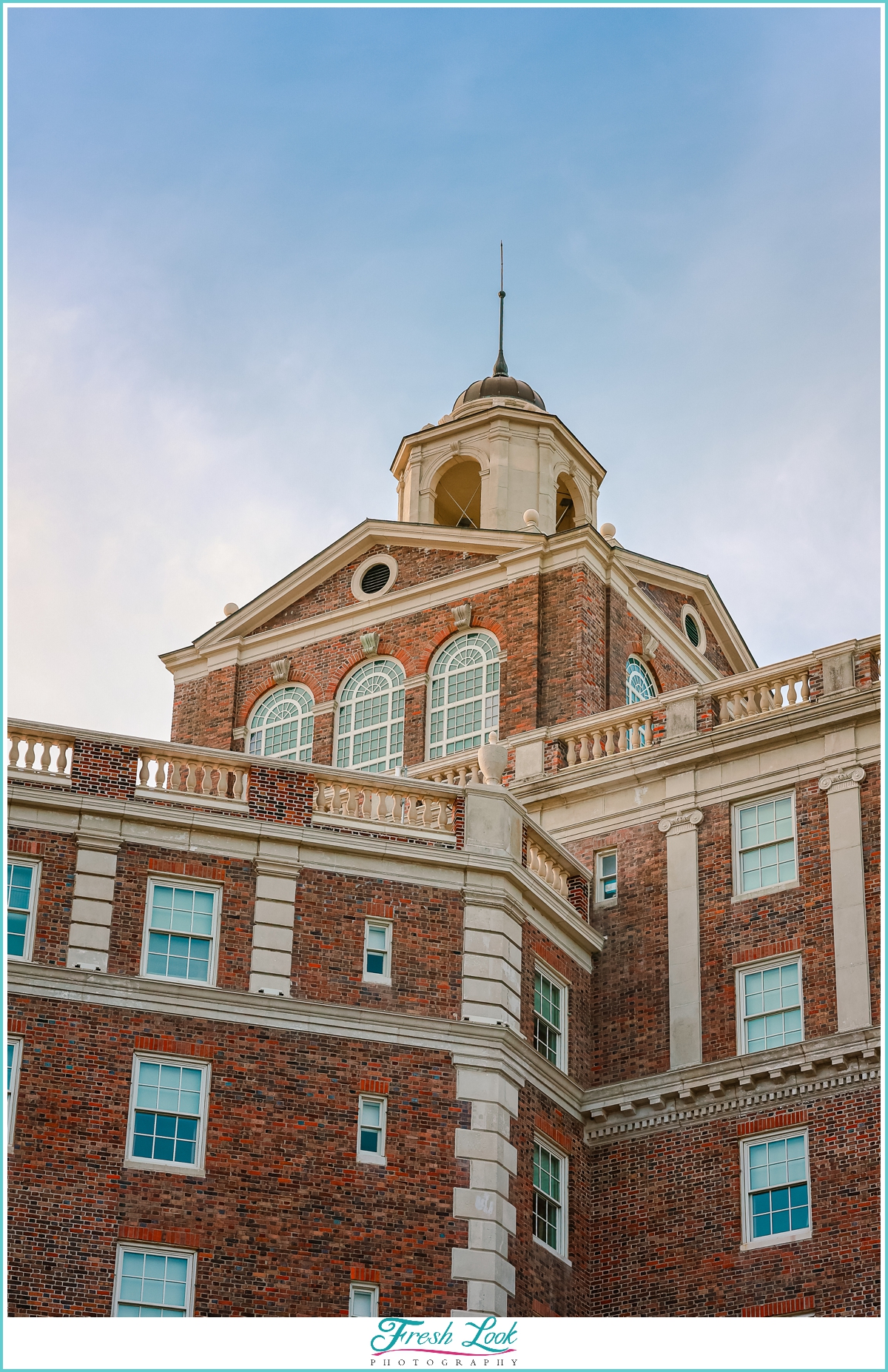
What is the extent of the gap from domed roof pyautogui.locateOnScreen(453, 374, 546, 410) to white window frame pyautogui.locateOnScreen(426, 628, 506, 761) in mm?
10243

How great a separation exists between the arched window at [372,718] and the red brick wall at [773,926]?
10952 millimetres

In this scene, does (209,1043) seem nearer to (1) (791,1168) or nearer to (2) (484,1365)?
(2) (484,1365)

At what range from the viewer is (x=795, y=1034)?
38031 mm

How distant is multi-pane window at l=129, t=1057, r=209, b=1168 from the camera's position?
3403cm

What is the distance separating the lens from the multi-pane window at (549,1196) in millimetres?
37000

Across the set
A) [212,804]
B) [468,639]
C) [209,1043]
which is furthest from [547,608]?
[209,1043]

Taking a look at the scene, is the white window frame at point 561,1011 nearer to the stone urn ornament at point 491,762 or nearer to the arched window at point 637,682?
the stone urn ornament at point 491,762

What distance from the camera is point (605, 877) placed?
42.2m

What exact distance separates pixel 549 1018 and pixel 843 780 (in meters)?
6.59

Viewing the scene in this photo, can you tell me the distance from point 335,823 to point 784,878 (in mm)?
8049

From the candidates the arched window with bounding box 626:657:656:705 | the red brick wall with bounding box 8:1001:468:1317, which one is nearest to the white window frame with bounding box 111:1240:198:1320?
the red brick wall with bounding box 8:1001:468:1317

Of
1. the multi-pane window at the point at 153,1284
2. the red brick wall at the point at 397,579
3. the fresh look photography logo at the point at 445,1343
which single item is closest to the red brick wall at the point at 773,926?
the fresh look photography logo at the point at 445,1343

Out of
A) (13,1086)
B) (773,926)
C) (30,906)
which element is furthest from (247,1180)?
(773,926)

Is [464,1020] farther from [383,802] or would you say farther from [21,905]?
[21,905]
